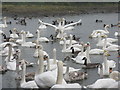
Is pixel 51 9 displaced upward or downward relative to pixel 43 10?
upward

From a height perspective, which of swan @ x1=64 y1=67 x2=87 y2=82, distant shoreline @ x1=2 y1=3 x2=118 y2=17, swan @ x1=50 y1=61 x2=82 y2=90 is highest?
distant shoreline @ x1=2 y1=3 x2=118 y2=17

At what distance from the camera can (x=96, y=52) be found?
78.6 ft

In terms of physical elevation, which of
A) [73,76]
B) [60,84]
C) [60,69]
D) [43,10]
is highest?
[43,10]

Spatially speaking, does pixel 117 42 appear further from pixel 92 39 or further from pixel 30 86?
pixel 30 86

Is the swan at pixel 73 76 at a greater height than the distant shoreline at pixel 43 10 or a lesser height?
lesser

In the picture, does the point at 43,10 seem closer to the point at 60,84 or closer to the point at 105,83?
the point at 105,83

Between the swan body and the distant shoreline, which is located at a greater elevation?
the distant shoreline

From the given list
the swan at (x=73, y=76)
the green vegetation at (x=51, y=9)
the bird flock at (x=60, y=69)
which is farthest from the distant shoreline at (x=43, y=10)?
the swan at (x=73, y=76)

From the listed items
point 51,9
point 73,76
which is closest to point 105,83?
point 73,76

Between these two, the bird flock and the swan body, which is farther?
the bird flock

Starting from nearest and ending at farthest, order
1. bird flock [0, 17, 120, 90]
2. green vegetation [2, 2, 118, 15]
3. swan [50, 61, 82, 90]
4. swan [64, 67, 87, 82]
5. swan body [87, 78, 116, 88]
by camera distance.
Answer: swan [50, 61, 82, 90] → swan body [87, 78, 116, 88] → bird flock [0, 17, 120, 90] → swan [64, 67, 87, 82] → green vegetation [2, 2, 118, 15]

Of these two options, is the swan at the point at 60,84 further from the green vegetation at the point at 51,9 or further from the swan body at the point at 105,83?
the green vegetation at the point at 51,9

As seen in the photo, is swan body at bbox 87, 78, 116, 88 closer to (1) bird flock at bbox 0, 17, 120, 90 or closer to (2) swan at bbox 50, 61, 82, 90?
(1) bird flock at bbox 0, 17, 120, 90

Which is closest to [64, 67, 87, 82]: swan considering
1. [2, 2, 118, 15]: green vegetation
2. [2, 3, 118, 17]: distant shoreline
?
[2, 3, 118, 17]: distant shoreline
